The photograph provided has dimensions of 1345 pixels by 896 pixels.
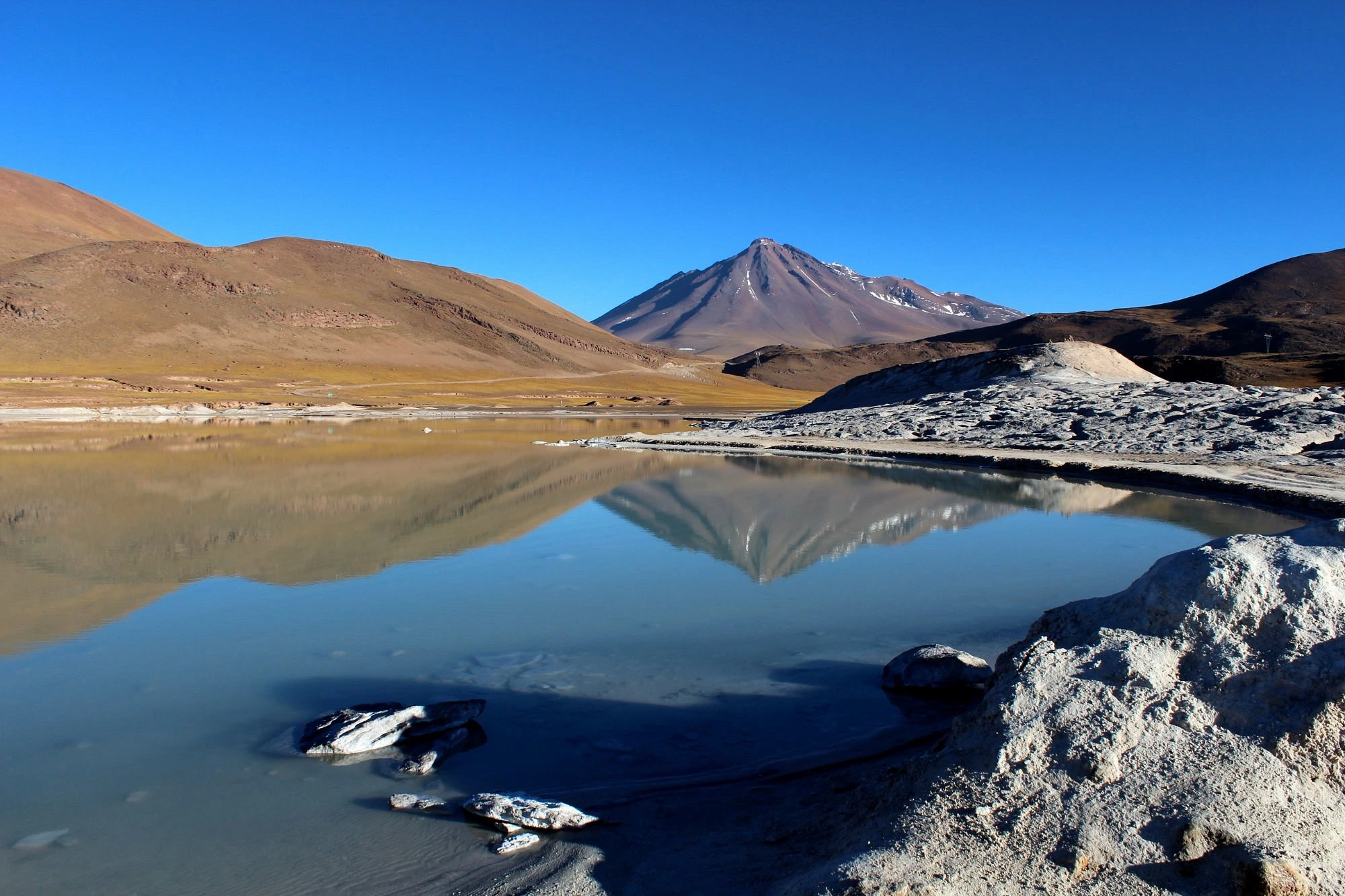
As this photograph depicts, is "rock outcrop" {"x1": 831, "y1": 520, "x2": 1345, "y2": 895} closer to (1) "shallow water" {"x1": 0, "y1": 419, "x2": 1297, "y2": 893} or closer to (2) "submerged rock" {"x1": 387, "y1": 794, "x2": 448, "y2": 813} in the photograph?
(1) "shallow water" {"x1": 0, "y1": 419, "x2": 1297, "y2": 893}

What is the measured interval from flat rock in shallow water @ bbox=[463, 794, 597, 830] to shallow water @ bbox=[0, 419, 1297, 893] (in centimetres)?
12

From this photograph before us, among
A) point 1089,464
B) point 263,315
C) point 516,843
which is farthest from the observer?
point 263,315

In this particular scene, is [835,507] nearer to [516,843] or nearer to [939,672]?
[939,672]

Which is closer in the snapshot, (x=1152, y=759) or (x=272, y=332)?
(x=1152, y=759)

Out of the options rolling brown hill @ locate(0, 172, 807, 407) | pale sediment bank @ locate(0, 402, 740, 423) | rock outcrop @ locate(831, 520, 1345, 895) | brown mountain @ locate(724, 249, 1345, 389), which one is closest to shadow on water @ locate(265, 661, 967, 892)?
rock outcrop @ locate(831, 520, 1345, 895)

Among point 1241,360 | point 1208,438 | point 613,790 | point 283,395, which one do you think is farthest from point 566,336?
point 613,790

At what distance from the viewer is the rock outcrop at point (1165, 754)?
3600mm

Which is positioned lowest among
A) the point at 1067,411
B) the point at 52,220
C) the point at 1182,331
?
the point at 1067,411

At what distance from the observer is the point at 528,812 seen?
4711mm

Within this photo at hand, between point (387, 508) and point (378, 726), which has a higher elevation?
point (387, 508)

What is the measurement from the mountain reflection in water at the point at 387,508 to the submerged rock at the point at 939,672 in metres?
4.24

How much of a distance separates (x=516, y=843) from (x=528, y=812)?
0.22m

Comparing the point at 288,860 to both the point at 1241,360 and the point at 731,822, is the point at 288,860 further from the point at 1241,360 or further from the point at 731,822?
the point at 1241,360

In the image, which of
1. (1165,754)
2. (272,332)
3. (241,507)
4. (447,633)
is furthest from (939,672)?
(272,332)
